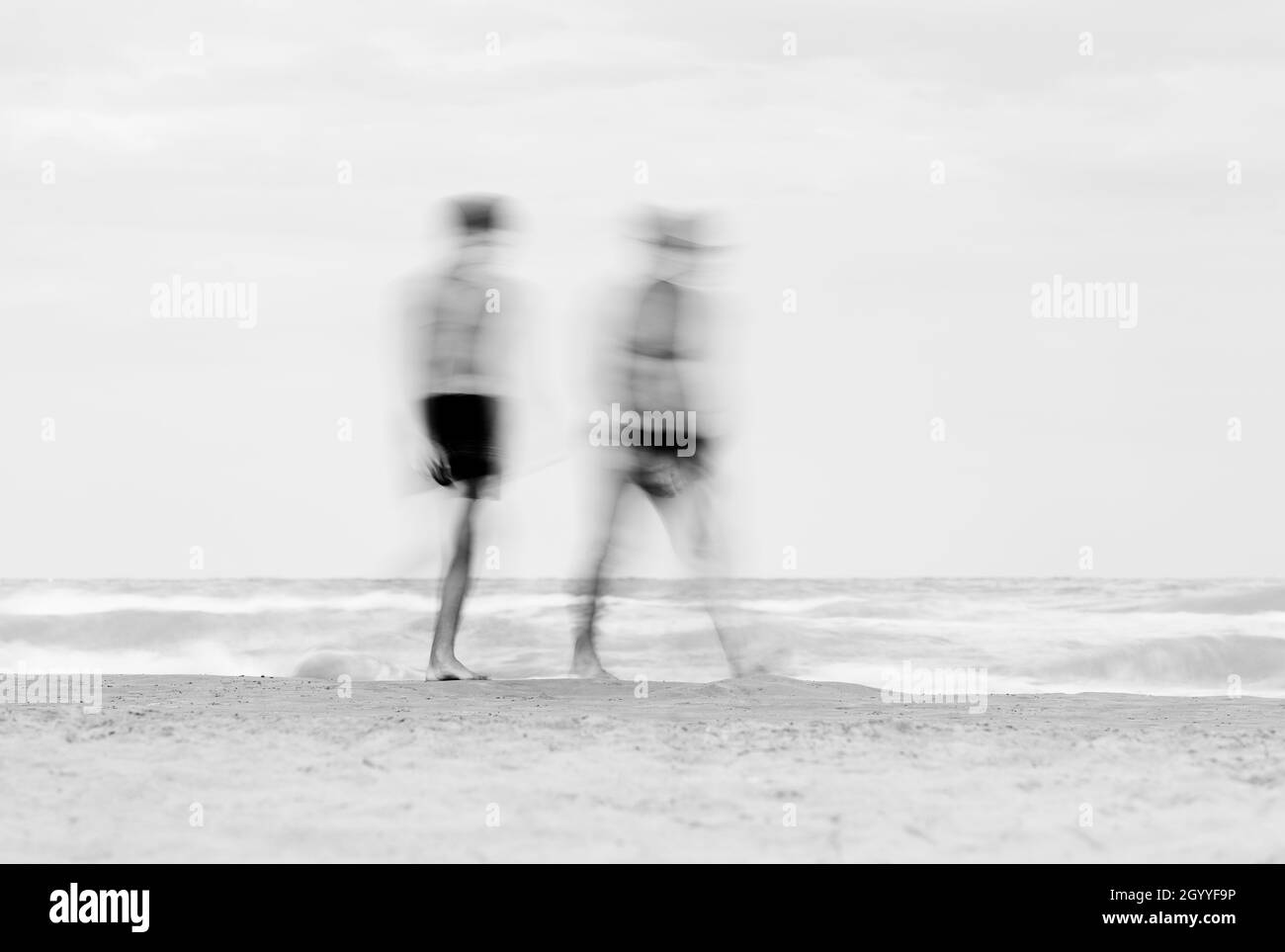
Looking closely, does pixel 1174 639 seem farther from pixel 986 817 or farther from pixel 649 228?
pixel 986 817

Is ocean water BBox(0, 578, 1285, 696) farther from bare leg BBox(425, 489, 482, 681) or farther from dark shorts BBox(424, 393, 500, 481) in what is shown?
dark shorts BBox(424, 393, 500, 481)

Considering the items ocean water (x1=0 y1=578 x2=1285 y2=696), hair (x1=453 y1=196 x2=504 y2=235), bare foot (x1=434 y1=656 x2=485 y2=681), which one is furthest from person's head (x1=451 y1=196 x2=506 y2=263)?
ocean water (x1=0 y1=578 x2=1285 y2=696)

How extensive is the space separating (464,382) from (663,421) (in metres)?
0.80

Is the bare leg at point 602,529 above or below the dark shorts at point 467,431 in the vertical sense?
below

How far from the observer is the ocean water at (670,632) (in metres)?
10.6

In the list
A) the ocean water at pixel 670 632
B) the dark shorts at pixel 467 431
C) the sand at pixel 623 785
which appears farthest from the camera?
the ocean water at pixel 670 632

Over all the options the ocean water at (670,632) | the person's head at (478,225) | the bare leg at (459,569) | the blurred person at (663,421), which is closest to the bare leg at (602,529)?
the blurred person at (663,421)

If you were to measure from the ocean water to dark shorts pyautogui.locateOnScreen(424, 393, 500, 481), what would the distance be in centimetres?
192

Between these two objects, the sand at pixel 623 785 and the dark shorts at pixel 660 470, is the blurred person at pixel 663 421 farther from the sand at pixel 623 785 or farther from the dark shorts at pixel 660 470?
the sand at pixel 623 785

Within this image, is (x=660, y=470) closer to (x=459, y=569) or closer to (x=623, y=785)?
(x=459, y=569)

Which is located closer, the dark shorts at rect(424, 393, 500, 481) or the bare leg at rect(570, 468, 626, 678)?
the dark shorts at rect(424, 393, 500, 481)

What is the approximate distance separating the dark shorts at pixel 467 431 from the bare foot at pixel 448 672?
2.42ft

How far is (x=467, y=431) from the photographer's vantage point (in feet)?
19.4

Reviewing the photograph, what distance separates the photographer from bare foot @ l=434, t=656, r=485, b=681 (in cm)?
606
